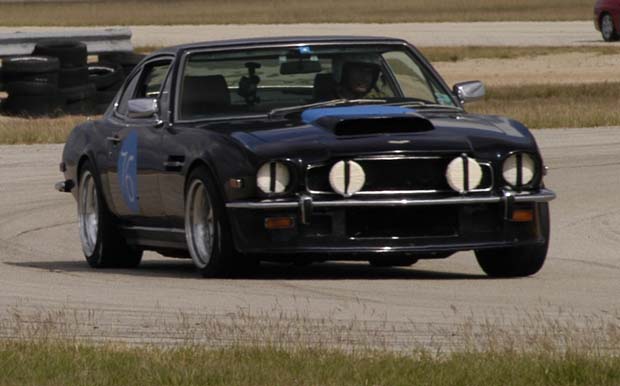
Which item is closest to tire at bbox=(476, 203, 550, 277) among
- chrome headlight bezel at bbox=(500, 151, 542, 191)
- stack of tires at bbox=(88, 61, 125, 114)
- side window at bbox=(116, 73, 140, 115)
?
chrome headlight bezel at bbox=(500, 151, 542, 191)

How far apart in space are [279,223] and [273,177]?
24 centimetres

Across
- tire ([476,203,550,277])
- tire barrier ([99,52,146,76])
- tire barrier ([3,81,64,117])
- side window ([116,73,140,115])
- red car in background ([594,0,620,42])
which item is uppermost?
side window ([116,73,140,115])

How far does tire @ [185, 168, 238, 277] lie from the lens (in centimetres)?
909

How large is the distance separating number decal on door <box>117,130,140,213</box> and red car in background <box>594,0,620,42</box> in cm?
3085

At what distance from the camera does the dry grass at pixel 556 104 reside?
21984 mm

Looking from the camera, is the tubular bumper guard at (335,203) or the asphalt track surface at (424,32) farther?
the asphalt track surface at (424,32)

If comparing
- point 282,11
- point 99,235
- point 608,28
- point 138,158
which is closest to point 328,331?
point 138,158

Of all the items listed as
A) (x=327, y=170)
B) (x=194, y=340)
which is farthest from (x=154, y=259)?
(x=194, y=340)

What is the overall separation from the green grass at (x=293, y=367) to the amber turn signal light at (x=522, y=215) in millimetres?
2788

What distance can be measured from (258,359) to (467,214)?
292 cm

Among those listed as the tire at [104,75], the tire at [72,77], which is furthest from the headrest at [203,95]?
the tire at [104,75]

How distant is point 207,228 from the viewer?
945 centimetres

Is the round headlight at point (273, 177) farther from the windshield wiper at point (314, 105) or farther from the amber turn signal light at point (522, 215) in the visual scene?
the amber turn signal light at point (522, 215)

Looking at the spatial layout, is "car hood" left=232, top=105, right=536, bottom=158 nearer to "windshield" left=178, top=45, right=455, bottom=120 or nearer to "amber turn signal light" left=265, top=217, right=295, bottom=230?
"amber turn signal light" left=265, top=217, right=295, bottom=230
